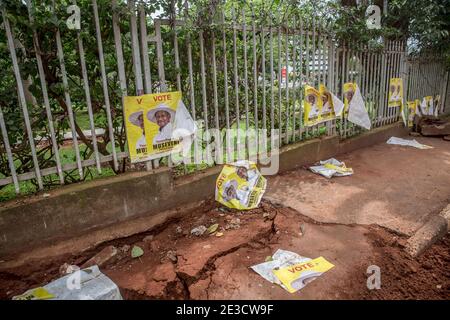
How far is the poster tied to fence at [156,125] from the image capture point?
10.3ft

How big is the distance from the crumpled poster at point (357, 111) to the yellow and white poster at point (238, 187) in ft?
9.42

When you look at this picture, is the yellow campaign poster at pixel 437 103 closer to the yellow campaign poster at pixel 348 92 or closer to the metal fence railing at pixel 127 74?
the yellow campaign poster at pixel 348 92

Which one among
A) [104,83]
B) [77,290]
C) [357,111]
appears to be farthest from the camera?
[357,111]

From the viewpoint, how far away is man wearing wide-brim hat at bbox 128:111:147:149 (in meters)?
3.14

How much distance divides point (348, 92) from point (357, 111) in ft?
1.41

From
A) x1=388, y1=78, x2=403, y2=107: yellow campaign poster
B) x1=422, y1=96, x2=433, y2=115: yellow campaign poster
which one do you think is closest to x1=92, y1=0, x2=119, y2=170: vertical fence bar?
x1=388, y1=78, x2=403, y2=107: yellow campaign poster

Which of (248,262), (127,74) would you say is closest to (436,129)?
(248,262)

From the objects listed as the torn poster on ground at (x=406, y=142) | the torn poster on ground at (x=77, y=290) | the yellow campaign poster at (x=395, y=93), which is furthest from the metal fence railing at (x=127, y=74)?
the torn poster on ground at (x=406, y=142)

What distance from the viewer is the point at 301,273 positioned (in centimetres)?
240

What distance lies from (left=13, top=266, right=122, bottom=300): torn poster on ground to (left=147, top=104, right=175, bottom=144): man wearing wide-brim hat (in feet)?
4.88

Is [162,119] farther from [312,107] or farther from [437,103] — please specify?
[437,103]

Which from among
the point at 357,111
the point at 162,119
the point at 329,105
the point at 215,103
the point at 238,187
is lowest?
the point at 238,187

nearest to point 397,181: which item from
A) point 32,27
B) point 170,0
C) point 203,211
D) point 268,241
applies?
point 268,241

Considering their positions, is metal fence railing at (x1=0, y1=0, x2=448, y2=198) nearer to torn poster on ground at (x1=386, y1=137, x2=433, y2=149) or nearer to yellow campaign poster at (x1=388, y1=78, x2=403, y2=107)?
yellow campaign poster at (x1=388, y1=78, x2=403, y2=107)
